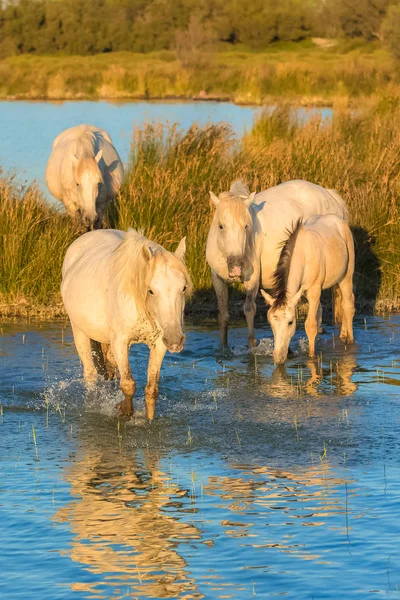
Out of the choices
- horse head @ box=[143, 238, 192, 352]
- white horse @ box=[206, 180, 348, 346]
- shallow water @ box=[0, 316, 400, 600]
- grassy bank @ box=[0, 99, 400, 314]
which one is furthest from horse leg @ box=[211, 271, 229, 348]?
horse head @ box=[143, 238, 192, 352]

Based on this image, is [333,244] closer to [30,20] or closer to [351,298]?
[351,298]

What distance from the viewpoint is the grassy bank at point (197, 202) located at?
11.8 m

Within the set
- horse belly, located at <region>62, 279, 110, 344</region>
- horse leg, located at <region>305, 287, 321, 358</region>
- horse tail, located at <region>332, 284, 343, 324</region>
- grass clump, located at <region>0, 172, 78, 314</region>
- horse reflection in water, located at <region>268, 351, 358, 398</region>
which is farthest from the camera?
grass clump, located at <region>0, 172, 78, 314</region>

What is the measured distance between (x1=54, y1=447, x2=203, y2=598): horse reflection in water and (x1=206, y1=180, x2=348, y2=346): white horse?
3.15 meters

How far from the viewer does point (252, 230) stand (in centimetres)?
1007

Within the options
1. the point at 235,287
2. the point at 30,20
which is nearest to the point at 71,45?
the point at 30,20

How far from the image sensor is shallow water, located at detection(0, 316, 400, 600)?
16.2ft

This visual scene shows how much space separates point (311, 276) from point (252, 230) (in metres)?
0.75

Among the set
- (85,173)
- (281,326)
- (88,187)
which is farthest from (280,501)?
(85,173)

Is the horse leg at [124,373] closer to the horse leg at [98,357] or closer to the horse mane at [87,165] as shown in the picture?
the horse leg at [98,357]

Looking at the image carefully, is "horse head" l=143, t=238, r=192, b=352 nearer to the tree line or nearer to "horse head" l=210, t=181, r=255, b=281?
"horse head" l=210, t=181, r=255, b=281

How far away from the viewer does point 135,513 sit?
5723 millimetres

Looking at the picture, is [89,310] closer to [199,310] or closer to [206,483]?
[206,483]

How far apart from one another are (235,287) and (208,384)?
3590 mm
